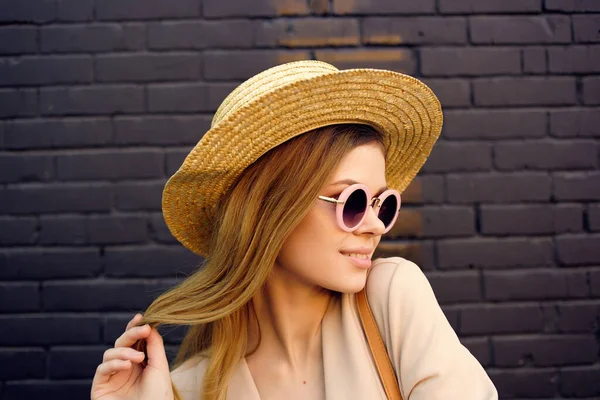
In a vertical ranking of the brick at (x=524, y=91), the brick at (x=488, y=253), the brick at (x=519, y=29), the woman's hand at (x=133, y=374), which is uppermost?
the brick at (x=519, y=29)

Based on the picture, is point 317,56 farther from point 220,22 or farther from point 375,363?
point 375,363

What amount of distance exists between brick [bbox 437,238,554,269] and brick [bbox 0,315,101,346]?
5.42 ft

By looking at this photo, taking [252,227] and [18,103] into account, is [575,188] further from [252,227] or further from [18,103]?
[18,103]

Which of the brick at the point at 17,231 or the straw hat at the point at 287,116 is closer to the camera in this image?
the straw hat at the point at 287,116

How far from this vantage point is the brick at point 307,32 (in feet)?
8.85

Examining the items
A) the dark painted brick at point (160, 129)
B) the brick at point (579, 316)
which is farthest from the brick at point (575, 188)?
the dark painted brick at point (160, 129)

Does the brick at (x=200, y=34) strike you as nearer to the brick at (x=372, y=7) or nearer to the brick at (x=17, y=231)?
the brick at (x=372, y=7)

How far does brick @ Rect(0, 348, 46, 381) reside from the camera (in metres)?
2.68

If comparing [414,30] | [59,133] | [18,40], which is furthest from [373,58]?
→ [18,40]

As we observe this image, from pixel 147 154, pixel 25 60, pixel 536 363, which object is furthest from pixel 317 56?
pixel 536 363

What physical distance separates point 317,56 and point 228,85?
44 cm

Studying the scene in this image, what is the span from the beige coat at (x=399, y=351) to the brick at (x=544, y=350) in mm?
1296

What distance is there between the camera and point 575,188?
271cm

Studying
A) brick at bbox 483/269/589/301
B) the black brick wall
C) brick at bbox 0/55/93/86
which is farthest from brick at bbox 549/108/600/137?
brick at bbox 0/55/93/86
